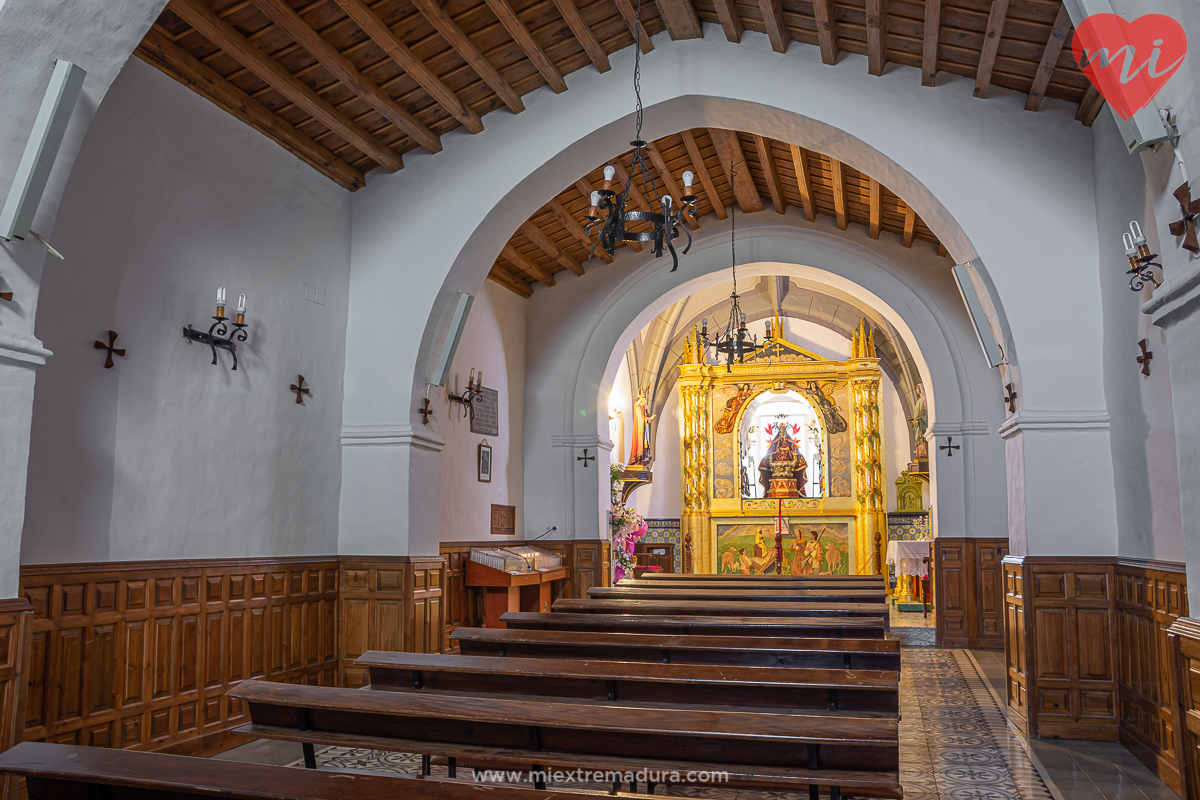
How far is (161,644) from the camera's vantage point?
5035 millimetres

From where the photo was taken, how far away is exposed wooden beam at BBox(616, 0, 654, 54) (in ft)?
20.5

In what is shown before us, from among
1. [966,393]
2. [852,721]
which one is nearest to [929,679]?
[966,393]

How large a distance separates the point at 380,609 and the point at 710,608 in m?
2.49

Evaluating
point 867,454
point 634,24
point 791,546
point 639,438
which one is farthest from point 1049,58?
point 791,546

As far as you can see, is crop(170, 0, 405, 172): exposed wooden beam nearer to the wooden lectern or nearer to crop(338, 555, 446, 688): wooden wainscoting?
A: crop(338, 555, 446, 688): wooden wainscoting

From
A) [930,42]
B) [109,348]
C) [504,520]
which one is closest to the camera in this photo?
[109,348]

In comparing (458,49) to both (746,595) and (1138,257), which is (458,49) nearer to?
(1138,257)

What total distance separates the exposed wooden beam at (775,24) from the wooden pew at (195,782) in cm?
546

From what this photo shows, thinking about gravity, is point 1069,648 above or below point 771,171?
below

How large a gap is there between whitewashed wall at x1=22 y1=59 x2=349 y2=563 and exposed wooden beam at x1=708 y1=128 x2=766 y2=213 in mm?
3692

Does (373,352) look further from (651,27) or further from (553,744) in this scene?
(553,744)

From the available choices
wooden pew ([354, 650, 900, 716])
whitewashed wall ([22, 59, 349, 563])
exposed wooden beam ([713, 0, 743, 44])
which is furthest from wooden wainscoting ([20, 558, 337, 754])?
exposed wooden beam ([713, 0, 743, 44])

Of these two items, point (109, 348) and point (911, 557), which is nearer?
point (109, 348)

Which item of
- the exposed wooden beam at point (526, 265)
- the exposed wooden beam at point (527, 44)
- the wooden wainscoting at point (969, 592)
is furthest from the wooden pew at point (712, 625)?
the exposed wooden beam at point (526, 265)
